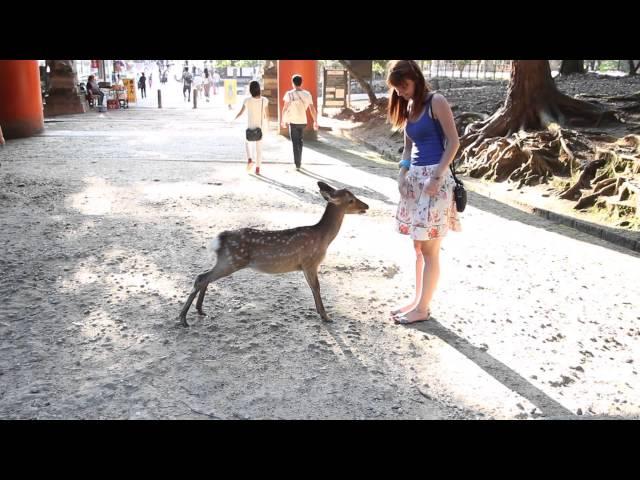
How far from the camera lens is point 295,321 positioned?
15.3 feet

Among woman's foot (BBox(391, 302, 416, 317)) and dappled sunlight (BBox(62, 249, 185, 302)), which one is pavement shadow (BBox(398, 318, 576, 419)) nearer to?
woman's foot (BBox(391, 302, 416, 317))

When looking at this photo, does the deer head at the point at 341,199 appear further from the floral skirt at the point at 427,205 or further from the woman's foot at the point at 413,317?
the woman's foot at the point at 413,317

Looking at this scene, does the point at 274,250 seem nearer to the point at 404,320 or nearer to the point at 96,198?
the point at 404,320

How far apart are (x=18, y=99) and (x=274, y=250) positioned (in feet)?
45.4

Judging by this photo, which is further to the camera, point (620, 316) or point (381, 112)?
point (381, 112)

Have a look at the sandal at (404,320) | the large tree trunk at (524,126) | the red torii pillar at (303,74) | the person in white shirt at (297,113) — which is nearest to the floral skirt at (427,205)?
the sandal at (404,320)

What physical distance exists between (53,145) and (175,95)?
23.2m

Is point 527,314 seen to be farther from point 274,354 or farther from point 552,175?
point 552,175

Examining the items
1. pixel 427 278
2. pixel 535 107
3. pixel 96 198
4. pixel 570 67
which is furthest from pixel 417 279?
pixel 570 67

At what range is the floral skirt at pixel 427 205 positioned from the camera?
162 inches

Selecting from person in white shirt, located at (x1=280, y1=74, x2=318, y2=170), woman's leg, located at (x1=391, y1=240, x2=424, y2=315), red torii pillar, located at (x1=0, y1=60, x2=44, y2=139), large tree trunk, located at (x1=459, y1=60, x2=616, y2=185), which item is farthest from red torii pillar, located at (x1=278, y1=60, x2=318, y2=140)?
woman's leg, located at (x1=391, y1=240, x2=424, y2=315)

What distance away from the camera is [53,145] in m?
14.1
